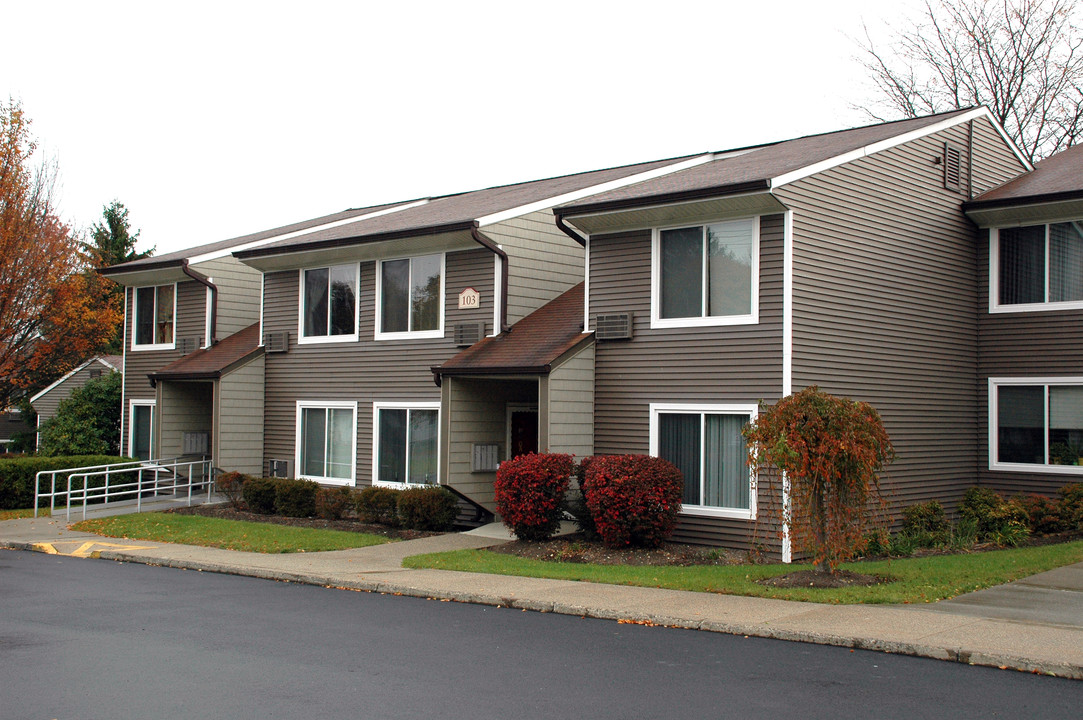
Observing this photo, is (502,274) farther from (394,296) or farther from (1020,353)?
(1020,353)

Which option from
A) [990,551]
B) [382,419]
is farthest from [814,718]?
[382,419]

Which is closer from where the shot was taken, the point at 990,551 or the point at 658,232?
the point at 990,551

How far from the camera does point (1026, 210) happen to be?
1775 centimetres

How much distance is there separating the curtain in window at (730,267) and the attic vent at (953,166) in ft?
16.8

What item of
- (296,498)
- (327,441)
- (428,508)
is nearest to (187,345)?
(327,441)

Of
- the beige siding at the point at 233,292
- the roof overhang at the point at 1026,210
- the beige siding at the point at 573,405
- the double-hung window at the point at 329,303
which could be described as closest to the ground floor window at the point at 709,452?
the beige siding at the point at 573,405

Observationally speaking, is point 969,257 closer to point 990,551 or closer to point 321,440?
point 990,551

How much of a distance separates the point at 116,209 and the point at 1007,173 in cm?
4893

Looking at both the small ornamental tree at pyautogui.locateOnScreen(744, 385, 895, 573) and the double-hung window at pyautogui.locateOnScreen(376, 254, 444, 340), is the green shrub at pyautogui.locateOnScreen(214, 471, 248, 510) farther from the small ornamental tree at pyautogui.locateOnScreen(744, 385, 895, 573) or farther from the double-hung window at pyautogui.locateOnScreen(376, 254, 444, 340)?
the small ornamental tree at pyautogui.locateOnScreen(744, 385, 895, 573)

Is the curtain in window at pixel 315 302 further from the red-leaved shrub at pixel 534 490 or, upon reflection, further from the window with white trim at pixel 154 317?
the red-leaved shrub at pixel 534 490

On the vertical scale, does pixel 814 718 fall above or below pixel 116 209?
below

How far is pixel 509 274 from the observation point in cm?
1912

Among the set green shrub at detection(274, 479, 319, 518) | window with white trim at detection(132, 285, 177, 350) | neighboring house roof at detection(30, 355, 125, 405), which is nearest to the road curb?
green shrub at detection(274, 479, 319, 518)

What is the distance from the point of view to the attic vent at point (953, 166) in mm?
18297
